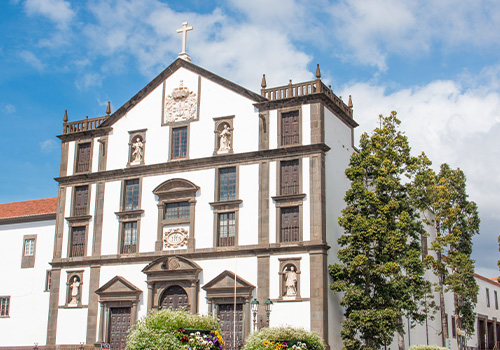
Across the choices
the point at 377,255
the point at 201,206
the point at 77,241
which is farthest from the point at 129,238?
the point at 377,255

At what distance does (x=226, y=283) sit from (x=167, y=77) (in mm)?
13739

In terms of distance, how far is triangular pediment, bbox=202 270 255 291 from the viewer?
119 ft

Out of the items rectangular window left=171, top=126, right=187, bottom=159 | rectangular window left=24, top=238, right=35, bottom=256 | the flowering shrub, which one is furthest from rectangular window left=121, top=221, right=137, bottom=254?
the flowering shrub

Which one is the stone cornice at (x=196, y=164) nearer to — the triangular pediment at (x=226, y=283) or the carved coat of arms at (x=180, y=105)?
the carved coat of arms at (x=180, y=105)

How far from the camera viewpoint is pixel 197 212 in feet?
128

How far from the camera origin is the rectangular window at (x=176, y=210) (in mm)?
39750

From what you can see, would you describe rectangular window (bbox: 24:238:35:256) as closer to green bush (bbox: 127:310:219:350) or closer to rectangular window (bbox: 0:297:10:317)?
rectangular window (bbox: 0:297:10:317)

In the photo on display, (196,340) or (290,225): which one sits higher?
(290,225)

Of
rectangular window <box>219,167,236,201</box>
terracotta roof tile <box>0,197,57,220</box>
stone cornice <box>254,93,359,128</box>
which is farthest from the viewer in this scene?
terracotta roof tile <box>0,197,57,220</box>

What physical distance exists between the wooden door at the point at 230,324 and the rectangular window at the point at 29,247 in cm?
1632

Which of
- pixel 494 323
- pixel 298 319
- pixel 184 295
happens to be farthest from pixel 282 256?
pixel 494 323

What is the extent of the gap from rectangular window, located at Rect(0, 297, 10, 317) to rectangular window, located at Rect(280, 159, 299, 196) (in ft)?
70.8

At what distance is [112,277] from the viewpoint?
40531mm

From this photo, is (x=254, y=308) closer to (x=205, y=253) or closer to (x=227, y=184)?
(x=205, y=253)
